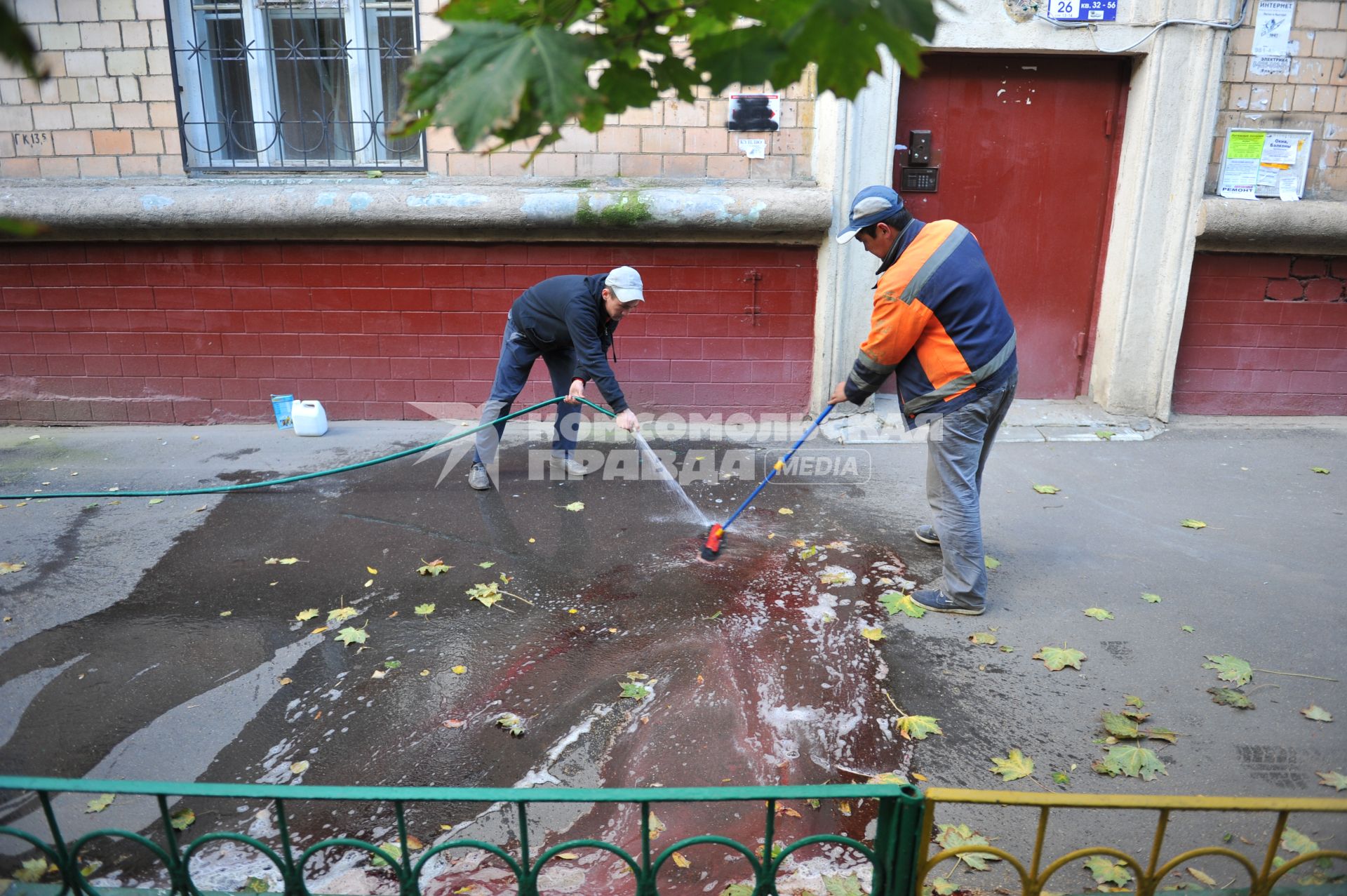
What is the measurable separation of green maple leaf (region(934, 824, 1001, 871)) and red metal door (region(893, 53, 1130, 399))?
Answer: 5004mm

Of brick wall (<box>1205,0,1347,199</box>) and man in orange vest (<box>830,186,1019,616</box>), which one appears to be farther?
brick wall (<box>1205,0,1347,199</box>)

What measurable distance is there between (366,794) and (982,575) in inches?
123

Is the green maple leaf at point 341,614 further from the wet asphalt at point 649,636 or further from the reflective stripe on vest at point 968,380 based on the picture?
the reflective stripe on vest at point 968,380

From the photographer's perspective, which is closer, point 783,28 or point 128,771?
point 783,28

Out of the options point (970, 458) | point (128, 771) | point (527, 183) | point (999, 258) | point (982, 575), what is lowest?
point (128, 771)

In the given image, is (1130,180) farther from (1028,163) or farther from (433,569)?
(433,569)

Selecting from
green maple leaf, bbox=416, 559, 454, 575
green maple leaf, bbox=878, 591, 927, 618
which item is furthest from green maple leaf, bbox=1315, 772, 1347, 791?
green maple leaf, bbox=416, 559, 454, 575

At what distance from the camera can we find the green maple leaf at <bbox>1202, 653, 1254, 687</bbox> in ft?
12.2

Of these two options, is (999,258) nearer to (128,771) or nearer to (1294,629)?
(1294,629)

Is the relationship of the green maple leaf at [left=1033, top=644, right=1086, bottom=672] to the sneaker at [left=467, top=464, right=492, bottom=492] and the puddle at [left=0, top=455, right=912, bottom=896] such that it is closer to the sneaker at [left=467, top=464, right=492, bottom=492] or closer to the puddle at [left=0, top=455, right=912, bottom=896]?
the puddle at [left=0, top=455, right=912, bottom=896]

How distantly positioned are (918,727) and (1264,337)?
Result: 17.7 feet

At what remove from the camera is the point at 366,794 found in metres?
1.87

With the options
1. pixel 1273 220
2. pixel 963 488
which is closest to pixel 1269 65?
pixel 1273 220

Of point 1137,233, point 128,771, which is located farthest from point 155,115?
point 1137,233
